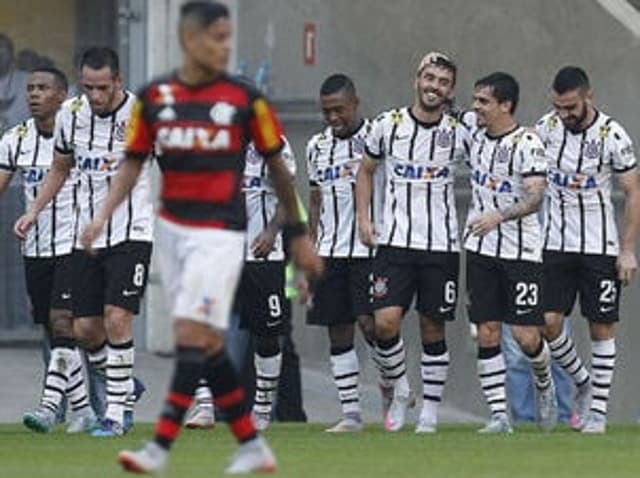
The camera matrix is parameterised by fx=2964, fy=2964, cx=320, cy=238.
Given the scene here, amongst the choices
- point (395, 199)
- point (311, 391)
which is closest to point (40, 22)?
point (311, 391)

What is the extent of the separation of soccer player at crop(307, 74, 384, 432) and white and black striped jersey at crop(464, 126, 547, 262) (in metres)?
0.82

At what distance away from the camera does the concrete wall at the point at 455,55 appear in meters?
21.7

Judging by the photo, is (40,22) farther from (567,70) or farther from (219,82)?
(219,82)

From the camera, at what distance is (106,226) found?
1769 cm

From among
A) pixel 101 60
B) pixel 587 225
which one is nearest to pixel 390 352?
pixel 587 225

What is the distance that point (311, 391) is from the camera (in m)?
23.5

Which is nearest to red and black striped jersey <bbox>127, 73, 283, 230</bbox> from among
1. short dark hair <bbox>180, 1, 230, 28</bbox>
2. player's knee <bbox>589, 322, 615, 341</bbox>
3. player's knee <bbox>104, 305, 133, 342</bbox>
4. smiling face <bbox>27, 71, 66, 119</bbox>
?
short dark hair <bbox>180, 1, 230, 28</bbox>

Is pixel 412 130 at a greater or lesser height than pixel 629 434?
greater

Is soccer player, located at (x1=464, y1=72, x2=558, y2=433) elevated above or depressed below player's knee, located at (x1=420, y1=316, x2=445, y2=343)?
above

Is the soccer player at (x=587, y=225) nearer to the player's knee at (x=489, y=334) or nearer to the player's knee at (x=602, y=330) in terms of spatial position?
the player's knee at (x=602, y=330)

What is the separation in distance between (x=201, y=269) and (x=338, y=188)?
5489mm

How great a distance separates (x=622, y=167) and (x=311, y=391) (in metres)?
5.70

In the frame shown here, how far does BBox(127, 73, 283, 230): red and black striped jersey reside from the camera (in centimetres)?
1371

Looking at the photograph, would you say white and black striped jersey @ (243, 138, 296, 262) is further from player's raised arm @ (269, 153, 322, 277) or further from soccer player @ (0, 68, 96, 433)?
player's raised arm @ (269, 153, 322, 277)
